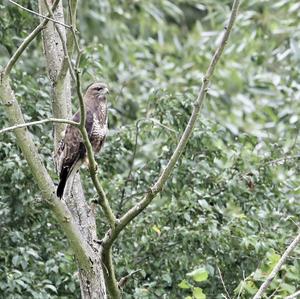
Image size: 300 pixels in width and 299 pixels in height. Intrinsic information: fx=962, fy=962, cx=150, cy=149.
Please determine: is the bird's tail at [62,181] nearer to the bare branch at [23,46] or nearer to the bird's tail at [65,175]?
the bird's tail at [65,175]

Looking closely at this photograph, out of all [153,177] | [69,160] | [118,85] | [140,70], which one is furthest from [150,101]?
[140,70]

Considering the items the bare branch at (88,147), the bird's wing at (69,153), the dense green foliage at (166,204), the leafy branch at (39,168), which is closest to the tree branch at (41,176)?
the leafy branch at (39,168)

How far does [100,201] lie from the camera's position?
161 inches

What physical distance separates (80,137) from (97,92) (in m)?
0.56

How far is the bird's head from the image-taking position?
5473 millimetres

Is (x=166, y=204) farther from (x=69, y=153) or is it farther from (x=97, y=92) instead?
(x=69, y=153)

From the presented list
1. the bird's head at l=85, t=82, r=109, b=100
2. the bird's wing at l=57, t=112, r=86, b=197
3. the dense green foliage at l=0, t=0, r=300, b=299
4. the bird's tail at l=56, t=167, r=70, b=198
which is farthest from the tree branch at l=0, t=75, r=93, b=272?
the bird's head at l=85, t=82, r=109, b=100

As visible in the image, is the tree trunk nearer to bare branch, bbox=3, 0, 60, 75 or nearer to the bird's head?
bare branch, bbox=3, 0, 60, 75

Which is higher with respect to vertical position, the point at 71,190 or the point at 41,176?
the point at 41,176

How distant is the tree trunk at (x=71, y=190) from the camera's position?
4.48m

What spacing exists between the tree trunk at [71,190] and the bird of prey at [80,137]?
6 cm


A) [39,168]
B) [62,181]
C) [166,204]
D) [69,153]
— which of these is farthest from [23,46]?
[166,204]

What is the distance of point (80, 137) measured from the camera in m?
5.00

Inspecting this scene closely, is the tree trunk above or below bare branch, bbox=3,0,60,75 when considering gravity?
below
